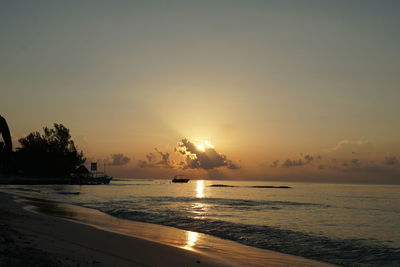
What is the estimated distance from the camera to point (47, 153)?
5472 inches

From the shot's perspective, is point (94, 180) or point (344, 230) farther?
point (94, 180)

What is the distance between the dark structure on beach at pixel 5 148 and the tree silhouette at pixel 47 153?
143244mm

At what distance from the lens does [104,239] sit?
14688mm

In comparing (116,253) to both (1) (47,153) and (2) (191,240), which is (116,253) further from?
(1) (47,153)

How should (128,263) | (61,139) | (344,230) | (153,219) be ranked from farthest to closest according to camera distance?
(61,139), (153,219), (344,230), (128,263)

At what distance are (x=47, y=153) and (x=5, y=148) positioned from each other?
14471 centimetres

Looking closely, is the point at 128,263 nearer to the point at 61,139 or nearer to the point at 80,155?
the point at 61,139

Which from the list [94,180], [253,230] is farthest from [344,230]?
[94,180]

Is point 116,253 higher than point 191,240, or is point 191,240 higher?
point 116,253

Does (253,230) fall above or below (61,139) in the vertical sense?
below

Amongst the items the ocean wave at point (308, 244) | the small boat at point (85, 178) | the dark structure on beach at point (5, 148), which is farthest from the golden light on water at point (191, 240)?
the small boat at point (85, 178)

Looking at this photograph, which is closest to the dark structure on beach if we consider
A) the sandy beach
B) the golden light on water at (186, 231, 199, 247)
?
the sandy beach

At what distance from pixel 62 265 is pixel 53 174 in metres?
148

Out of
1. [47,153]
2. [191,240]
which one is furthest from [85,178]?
[191,240]
